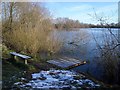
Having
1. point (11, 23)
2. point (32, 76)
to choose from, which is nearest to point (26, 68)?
point (32, 76)

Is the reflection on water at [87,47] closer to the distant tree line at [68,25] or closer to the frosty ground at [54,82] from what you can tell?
the distant tree line at [68,25]

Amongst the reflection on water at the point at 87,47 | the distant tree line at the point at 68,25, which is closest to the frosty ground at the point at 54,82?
the reflection on water at the point at 87,47

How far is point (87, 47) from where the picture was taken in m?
12.3

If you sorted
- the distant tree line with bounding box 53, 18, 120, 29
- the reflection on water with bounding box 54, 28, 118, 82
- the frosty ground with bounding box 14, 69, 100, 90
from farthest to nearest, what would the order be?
1. the reflection on water with bounding box 54, 28, 118, 82
2. the distant tree line with bounding box 53, 18, 120, 29
3. the frosty ground with bounding box 14, 69, 100, 90

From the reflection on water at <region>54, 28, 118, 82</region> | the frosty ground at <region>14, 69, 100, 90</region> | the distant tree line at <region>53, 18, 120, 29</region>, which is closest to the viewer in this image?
the frosty ground at <region>14, 69, 100, 90</region>

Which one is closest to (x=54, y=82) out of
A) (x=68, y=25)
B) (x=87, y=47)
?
(x=87, y=47)

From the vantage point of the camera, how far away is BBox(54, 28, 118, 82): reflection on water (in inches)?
251

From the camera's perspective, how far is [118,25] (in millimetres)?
6020

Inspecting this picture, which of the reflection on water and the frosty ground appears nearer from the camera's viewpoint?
the frosty ground

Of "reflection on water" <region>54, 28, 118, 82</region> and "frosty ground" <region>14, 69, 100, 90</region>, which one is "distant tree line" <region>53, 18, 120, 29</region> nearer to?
"reflection on water" <region>54, 28, 118, 82</region>

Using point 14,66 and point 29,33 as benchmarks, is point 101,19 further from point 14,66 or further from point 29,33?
point 29,33

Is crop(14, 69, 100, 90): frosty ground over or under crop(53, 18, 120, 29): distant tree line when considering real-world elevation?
under

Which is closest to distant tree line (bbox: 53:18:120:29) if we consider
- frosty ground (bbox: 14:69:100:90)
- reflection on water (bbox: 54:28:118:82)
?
reflection on water (bbox: 54:28:118:82)

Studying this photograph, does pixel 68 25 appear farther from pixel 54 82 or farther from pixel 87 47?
pixel 54 82
